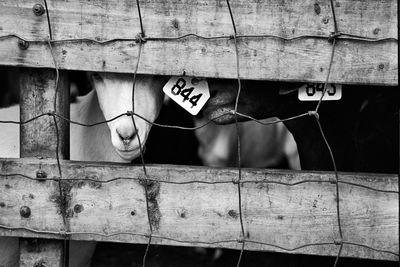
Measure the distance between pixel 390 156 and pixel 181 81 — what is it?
1.44 meters

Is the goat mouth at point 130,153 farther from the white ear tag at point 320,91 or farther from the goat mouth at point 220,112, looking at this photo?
the white ear tag at point 320,91

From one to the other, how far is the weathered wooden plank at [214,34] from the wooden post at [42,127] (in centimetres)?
11

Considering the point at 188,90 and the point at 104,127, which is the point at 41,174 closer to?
the point at 188,90

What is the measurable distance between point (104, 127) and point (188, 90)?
974 millimetres

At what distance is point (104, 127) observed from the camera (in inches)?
152

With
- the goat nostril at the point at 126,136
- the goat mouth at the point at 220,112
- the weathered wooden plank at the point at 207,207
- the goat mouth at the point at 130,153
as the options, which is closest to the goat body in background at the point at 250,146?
the goat mouth at the point at 220,112

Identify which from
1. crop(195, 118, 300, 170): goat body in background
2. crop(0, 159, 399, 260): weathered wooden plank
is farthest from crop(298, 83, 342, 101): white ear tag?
crop(195, 118, 300, 170): goat body in background

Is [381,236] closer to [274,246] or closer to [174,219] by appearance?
[274,246]

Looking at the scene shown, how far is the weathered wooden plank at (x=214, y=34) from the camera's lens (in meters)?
2.65

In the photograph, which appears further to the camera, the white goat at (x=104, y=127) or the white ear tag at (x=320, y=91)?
the white goat at (x=104, y=127)

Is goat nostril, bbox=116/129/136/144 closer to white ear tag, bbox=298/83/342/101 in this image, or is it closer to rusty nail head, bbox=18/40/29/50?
rusty nail head, bbox=18/40/29/50

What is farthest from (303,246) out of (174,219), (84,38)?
(84,38)

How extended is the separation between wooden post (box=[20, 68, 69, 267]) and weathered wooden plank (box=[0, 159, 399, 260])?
0.28ft

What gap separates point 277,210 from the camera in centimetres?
272
